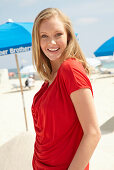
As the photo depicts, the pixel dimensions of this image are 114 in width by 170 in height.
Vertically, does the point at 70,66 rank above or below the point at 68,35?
below

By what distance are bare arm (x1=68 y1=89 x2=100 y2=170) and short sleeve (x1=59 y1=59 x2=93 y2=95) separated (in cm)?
3

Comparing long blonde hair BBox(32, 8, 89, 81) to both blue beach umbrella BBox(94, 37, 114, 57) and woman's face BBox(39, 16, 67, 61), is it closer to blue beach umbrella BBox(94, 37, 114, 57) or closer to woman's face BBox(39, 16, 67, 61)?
woman's face BBox(39, 16, 67, 61)

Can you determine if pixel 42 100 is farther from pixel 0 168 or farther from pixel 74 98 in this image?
pixel 0 168

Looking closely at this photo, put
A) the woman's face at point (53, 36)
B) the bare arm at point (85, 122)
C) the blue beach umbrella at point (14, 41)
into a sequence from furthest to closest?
1. the blue beach umbrella at point (14, 41)
2. the woman's face at point (53, 36)
3. the bare arm at point (85, 122)

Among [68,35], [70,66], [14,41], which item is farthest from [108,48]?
[70,66]

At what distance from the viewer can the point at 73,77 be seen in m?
1.01

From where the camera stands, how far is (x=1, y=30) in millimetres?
4484

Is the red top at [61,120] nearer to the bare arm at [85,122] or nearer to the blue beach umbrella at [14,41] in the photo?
the bare arm at [85,122]

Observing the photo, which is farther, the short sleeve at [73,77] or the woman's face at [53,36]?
the woman's face at [53,36]

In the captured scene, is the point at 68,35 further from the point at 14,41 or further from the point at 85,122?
the point at 14,41

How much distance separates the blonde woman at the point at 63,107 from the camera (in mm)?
987

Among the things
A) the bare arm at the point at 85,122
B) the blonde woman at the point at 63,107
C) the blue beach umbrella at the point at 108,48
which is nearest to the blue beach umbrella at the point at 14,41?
the blonde woman at the point at 63,107

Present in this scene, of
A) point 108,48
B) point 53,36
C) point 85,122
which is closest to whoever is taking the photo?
point 85,122

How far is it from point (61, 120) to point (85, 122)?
0.46ft
